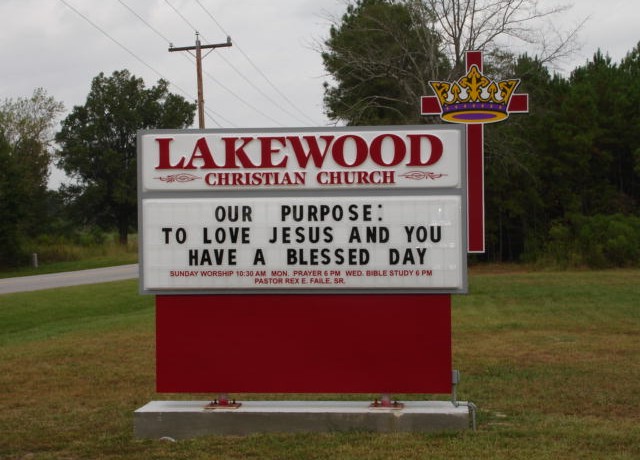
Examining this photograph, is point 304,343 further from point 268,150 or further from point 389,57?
point 389,57

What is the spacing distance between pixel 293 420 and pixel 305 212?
197 centimetres

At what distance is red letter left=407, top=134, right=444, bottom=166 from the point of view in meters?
9.28

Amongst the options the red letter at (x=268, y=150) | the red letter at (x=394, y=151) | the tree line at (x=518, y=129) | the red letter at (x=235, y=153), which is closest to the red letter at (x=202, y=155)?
the red letter at (x=235, y=153)

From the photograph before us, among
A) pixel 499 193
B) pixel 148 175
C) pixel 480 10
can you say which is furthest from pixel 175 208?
pixel 499 193

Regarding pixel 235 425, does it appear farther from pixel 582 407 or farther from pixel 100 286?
pixel 100 286

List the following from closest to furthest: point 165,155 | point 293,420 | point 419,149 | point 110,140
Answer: point 293,420, point 419,149, point 165,155, point 110,140

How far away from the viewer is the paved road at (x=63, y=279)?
108 ft

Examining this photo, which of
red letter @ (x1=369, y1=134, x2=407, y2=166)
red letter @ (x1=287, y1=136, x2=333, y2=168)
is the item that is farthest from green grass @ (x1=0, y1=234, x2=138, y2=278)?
red letter @ (x1=369, y1=134, x2=407, y2=166)

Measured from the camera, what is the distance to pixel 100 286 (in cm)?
3206

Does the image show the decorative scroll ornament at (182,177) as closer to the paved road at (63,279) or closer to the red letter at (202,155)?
the red letter at (202,155)

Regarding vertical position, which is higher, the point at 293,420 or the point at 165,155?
the point at 165,155

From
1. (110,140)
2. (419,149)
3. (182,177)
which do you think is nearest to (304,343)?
(182,177)

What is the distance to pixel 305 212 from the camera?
9.30 m

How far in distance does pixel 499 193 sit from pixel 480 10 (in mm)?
18369
